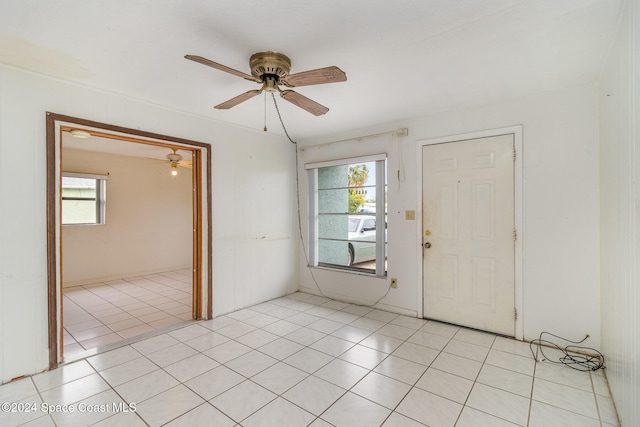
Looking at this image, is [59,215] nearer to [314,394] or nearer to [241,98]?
[241,98]

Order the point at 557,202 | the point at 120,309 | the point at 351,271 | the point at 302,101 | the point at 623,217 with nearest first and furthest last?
the point at 623,217 < the point at 302,101 < the point at 557,202 < the point at 120,309 < the point at 351,271

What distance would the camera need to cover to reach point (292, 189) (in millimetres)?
4645

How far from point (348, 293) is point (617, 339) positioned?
8.97ft

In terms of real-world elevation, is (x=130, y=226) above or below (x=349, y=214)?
below

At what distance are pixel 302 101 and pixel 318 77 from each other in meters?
0.44

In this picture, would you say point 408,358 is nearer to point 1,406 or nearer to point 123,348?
point 123,348

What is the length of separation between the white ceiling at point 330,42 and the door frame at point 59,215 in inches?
15.9

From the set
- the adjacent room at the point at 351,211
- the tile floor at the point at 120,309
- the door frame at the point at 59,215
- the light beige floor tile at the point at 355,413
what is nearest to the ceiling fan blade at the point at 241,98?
the adjacent room at the point at 351,211

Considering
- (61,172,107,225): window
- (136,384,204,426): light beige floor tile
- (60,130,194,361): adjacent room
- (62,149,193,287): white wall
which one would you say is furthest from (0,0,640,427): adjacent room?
(61,172,107,225): window

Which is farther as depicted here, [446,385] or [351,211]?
[351,211]

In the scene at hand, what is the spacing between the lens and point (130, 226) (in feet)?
19.0

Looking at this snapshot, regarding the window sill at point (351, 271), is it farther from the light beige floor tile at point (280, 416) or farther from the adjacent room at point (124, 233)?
the light beige floor tile at point (280, 416)

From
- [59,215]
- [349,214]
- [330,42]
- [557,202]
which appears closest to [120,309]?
[59,215]

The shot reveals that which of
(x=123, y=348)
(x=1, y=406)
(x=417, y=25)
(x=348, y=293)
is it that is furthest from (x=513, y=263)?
(x=1, y=406)
